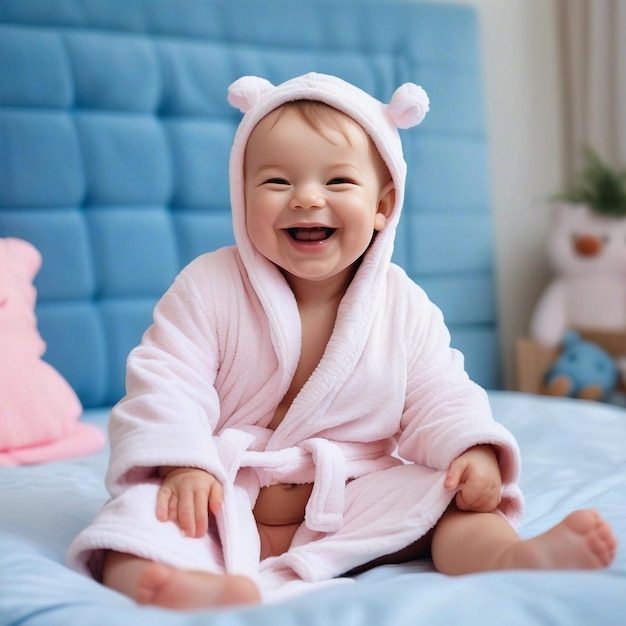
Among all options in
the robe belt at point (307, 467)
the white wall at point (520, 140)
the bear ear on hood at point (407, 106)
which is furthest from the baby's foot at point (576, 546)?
the white wall at point (520, 140)

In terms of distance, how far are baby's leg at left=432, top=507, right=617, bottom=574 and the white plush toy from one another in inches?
73.5

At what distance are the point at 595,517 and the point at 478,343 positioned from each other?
1850 millimetres

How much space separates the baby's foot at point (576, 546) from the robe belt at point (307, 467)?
0.27m

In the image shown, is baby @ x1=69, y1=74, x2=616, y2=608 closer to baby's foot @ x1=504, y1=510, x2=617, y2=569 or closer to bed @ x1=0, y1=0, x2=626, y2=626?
baby's foot @ x1=504, y1=510, x2=617, y2=569

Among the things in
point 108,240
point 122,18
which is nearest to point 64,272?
point 108,240

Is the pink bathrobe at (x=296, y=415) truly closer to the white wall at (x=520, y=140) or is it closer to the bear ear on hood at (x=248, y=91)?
the bear ear on hood at (x=248, y=91)

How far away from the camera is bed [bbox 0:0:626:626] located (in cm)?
166

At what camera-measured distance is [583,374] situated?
264cm

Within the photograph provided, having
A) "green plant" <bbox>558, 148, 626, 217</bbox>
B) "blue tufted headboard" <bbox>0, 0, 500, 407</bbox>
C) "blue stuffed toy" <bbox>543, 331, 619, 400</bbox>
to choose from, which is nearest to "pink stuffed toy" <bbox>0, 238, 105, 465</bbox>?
"blue tufted headboard" <bbox>0, 0, 500, 407</bbox>

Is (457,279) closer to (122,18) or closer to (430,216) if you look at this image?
(430,216)

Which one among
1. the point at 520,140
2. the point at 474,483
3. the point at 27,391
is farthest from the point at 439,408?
the point at 520,140

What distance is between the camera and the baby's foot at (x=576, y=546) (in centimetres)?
88

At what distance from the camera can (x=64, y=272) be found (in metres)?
2.11

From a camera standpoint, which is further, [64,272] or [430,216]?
→ [430,216]
